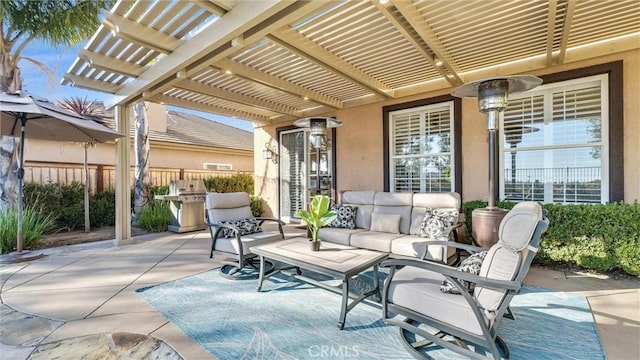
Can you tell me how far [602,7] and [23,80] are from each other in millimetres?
9235

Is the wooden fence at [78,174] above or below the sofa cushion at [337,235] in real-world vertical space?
above

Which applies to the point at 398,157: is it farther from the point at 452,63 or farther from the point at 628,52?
the point at 628,52

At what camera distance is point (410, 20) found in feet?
10.3

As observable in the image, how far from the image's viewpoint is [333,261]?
9.16 ft

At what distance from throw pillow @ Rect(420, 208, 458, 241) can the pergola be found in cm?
225

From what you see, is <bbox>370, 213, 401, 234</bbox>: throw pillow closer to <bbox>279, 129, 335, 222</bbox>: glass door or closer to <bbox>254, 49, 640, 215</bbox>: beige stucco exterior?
<bbox>254, 49, 640, 215</bbox>: beige stucco exterior

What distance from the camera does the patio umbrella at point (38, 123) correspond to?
398cm

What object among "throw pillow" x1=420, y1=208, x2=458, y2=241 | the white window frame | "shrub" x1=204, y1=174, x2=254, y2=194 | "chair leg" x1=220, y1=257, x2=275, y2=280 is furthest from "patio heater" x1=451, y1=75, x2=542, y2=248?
the white window frame

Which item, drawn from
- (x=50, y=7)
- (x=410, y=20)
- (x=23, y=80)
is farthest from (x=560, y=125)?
(x=23, y=80)

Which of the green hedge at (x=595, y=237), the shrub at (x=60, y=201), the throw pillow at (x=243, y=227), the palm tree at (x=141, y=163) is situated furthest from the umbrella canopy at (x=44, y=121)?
the green hedge at (x=595, y=237)

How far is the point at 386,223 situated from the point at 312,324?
236 cm

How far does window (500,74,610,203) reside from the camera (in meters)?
4.15

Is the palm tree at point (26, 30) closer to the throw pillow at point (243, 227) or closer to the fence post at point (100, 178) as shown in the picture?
the fence post at point (100, 178)

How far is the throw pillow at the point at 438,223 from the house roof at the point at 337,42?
225 centimetres
